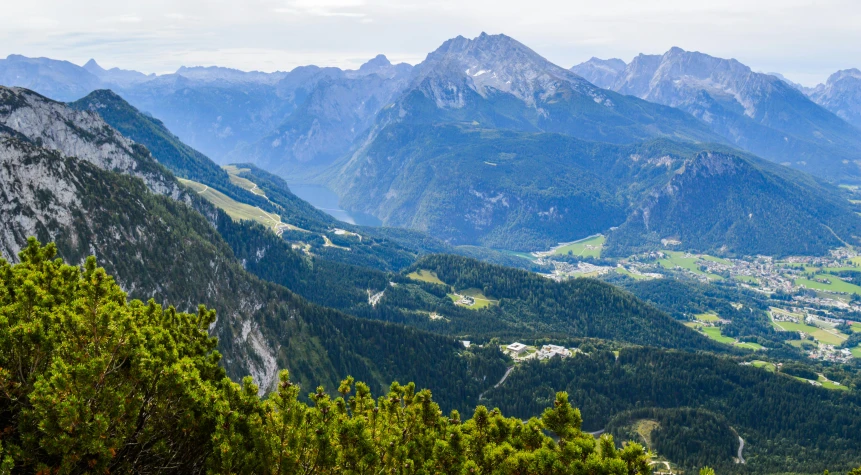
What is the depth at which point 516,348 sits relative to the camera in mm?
193625

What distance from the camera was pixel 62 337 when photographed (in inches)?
874

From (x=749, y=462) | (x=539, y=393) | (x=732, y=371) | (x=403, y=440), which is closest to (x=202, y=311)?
(x=403, y=440)

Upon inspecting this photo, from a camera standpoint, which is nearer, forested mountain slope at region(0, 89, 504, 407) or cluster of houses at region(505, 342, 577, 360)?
forested mountain slope at region(0, 89, 504, 407)

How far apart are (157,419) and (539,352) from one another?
177207 mm

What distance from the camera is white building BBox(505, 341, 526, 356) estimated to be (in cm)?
19100

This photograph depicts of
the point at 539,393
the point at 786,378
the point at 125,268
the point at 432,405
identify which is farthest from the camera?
the point at 786,378

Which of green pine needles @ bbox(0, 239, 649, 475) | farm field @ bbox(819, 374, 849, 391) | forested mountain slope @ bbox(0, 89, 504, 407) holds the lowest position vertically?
farm field @ bbox(819, 374, 849, 391)

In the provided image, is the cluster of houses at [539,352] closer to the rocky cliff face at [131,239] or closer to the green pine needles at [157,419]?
the rocky cliff face at [131,239]

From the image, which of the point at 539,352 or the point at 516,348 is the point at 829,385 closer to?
the point at 539,352

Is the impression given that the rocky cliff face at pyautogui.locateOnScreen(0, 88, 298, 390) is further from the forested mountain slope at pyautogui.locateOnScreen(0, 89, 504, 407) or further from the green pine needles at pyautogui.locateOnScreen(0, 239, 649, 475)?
the green pine needles at pyautogui.locateOnScreen(0, 239, 649, 475)

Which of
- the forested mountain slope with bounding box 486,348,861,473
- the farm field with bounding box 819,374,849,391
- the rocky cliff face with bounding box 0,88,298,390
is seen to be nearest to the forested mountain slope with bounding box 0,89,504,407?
the rocky cliff face with bounding box 0,88,298,390

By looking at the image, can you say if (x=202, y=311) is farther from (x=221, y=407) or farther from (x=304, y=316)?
(x=304, y=316)

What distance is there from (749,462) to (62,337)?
14358cm

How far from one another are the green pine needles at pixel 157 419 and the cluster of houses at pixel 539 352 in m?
164
